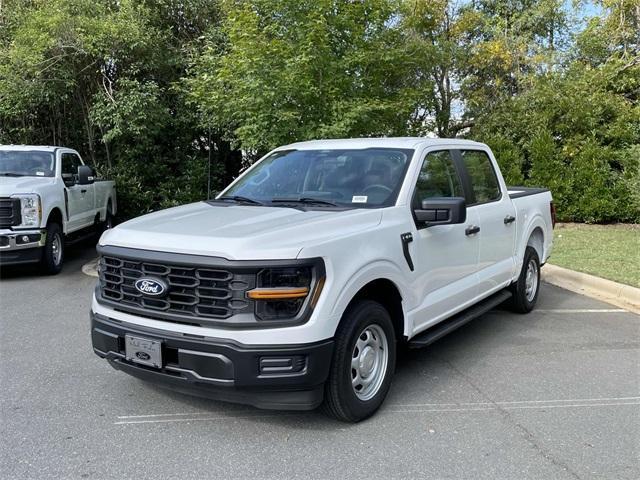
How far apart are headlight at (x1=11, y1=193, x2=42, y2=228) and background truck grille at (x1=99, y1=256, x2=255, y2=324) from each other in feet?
17.5

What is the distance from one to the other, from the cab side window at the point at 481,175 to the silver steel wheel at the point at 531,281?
116cm

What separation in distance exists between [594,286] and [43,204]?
25.9 feet

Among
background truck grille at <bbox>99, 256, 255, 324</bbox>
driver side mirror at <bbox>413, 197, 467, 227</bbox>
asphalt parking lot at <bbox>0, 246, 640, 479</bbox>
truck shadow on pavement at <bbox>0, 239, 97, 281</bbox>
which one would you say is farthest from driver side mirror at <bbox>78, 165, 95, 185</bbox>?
driver side mirror at <bbox>413, 197, 467, 227</bbox>

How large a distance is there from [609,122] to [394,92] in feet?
17.8

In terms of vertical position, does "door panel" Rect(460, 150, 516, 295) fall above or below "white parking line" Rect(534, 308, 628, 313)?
above

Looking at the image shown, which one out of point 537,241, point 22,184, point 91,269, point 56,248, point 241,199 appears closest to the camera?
point 241,199

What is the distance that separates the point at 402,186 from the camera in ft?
13.9

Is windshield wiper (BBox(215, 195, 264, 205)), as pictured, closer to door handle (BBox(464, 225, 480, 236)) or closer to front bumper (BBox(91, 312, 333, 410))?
front bumper (BBox(91, 312, 333, 410))

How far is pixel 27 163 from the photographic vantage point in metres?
9.49

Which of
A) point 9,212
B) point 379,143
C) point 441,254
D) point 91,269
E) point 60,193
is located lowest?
point 91,269

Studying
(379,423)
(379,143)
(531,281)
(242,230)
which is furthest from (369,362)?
(531,281)

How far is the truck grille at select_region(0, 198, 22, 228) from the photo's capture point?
7992 millimetres

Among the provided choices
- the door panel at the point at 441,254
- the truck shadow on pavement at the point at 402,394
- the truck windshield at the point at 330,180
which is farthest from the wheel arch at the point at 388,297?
the truck windshield at the point at 330,180

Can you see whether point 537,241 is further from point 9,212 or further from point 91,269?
point 9,212
